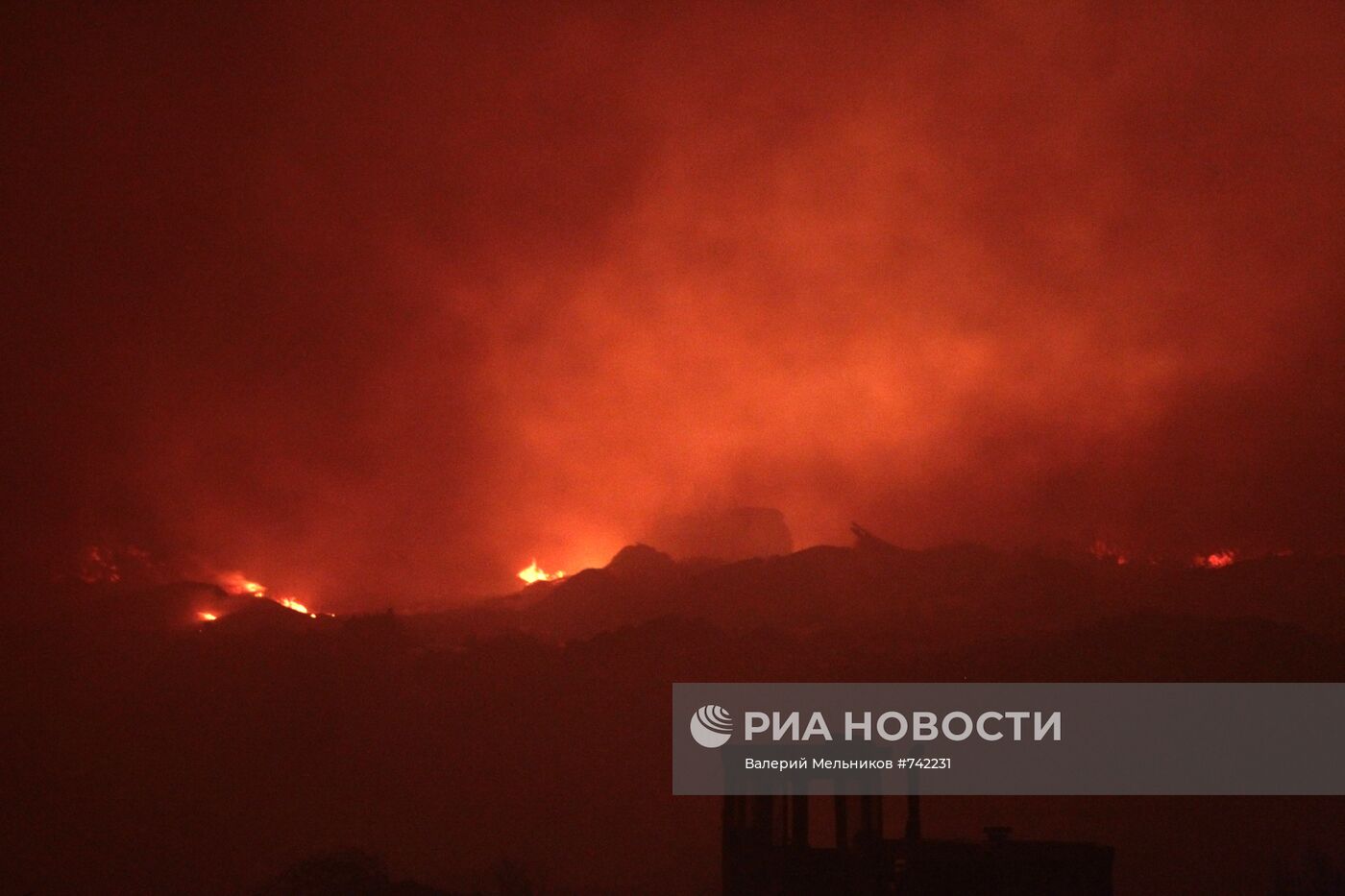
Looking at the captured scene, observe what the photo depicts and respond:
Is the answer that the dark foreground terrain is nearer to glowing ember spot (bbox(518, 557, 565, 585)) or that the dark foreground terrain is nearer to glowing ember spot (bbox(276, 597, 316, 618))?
glowing ember spot (bbox(276, 597, 316, 618))

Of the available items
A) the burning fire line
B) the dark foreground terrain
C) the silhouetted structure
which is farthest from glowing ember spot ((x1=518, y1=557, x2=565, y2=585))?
the silhouetted structure

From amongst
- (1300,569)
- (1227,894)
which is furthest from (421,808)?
(1300,569)

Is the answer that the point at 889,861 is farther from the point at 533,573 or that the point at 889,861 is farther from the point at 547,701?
the point at 533,573

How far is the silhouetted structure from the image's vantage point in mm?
16391

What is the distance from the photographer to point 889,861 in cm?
1775

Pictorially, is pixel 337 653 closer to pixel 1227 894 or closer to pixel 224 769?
pixel 224 769

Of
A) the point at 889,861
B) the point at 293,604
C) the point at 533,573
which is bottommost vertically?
the point at 889,861

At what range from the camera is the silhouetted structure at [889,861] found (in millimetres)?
16391

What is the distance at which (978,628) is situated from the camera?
159 ft

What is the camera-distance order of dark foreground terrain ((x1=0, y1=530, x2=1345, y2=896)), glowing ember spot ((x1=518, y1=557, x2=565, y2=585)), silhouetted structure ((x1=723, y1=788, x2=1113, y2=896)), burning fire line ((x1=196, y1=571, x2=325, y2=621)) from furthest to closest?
glowing ember spot ((x1=518, y1=557, x2=565, y2=585))
burning fire line ((x1=196, y1=571, x2=325, y2=621))
dark foreground terrain ((x1=0, y1=530, x2=1345, y2=896))
silhouetted structure ((x1=723, y1=788, x2=1113, y2=896))

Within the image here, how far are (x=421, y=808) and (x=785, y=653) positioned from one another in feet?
54.5

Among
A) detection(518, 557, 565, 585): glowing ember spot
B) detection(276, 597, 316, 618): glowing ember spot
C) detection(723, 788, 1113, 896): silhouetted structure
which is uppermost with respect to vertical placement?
detection(518, 557, 565, 585): glowing ember spot

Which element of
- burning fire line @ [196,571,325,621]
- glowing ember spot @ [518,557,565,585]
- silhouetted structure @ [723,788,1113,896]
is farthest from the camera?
glowing ember spot @ [518,557,565,585]

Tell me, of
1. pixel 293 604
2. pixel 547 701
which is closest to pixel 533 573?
pixel 293 604
